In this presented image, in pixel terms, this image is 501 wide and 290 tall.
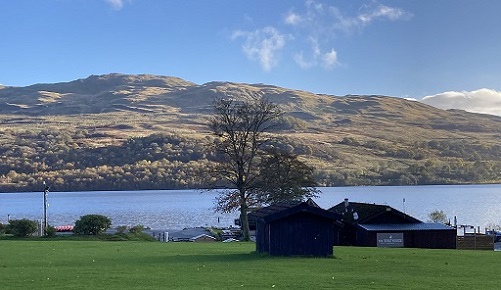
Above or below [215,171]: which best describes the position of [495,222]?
below

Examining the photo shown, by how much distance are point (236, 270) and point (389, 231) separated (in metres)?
24.8

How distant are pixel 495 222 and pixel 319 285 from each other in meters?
86.0

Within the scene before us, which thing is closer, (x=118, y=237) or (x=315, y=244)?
(x=315, y=244)

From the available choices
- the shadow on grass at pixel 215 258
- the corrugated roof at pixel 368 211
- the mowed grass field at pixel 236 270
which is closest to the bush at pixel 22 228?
the mowed grass field at pixel 236 270

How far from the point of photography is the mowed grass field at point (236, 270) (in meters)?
20.8

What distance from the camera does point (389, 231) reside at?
1876 inches

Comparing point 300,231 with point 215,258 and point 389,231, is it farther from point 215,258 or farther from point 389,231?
point 389,231

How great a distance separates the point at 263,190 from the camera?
62469 millimetres

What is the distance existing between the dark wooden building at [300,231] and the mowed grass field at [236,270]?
76cm

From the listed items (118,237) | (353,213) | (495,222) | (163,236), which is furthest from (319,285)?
(495,222)

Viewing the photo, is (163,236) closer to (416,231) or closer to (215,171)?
(215,171)

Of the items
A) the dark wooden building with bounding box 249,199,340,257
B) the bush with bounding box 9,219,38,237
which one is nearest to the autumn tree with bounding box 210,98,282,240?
the bush with bounding box 9,219,38,237

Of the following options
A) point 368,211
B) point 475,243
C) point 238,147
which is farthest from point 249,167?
point 475,243

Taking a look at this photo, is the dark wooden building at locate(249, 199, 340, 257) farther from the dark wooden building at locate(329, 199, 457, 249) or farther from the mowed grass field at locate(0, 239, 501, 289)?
the dark wooden building at locate(329, 199, 457, 249)
